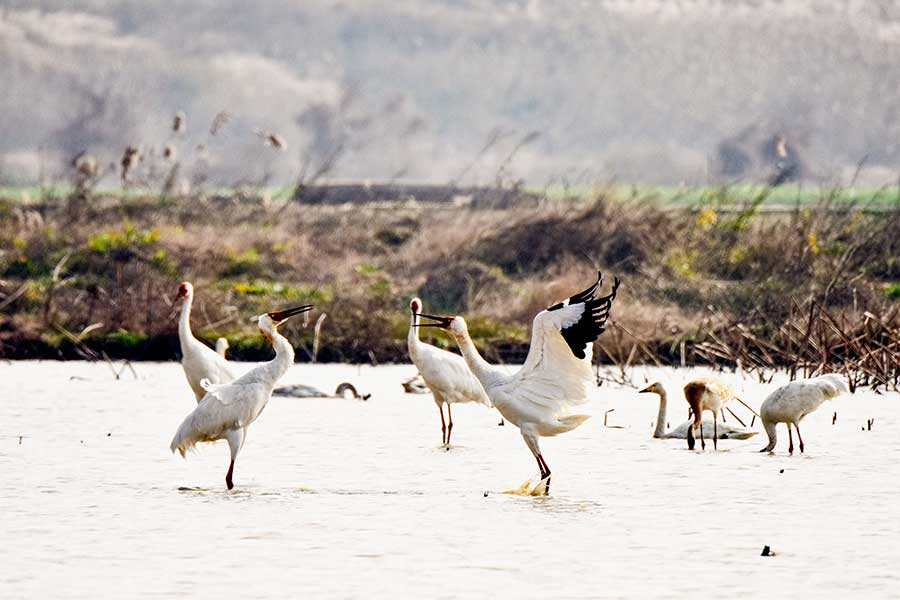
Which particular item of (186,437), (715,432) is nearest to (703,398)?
(715,432)

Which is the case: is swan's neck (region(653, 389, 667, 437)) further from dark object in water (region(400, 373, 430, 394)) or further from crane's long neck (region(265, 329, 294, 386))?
dark object in water (region(400, 373, 430, 394))

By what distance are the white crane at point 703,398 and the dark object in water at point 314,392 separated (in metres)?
4.04

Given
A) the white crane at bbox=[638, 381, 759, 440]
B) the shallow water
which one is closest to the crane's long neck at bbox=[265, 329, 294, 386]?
the shallow water

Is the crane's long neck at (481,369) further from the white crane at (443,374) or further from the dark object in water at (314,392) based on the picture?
the dark object in water at (314,392)

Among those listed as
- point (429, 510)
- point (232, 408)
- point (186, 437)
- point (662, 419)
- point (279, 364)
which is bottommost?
point (429, 510)

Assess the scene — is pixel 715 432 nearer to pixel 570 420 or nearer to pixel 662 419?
pixel 662 419

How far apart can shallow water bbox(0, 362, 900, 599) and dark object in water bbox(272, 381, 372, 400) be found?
0.68m

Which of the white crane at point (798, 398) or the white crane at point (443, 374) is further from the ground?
the white crane at point (798, 398)

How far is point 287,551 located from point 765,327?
34.5ft

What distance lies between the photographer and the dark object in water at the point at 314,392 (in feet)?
47.6

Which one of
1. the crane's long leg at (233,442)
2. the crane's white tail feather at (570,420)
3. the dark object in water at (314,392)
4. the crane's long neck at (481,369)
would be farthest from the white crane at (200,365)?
the dark object in water at (314,392)

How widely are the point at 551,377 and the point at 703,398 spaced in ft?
7.17

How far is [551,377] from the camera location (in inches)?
369

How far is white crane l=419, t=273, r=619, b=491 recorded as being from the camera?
9.00 m
